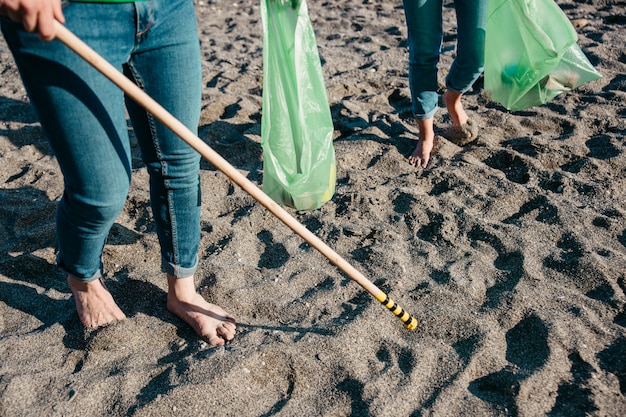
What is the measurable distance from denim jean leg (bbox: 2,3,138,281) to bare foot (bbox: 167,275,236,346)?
0.42 metres

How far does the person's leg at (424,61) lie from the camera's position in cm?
282

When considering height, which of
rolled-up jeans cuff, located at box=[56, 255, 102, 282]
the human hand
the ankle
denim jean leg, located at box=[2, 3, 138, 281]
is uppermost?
the human hand

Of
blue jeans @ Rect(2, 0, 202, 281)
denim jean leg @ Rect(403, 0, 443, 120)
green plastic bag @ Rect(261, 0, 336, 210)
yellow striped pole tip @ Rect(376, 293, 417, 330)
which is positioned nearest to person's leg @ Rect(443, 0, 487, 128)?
denim jean leg @ Rect(403, 0, 443, 120)

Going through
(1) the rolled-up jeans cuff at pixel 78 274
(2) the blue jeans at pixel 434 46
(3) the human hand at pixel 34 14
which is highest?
(3) the human hand at pixel 34 14

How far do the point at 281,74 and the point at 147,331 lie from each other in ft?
3.52

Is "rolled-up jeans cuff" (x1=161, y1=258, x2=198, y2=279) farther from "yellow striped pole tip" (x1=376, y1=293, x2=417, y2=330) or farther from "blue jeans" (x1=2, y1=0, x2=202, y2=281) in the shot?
"yellow striped pole tip" (x1=376, y1=293, x2=417, y2=330)

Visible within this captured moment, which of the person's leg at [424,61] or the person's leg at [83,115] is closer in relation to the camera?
the person's leg at [83,115]

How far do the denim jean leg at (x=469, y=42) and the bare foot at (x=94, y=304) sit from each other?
6.81 feet

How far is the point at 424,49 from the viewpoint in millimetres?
2982

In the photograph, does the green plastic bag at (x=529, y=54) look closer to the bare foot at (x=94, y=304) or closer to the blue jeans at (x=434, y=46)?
the blue jeans at (x=434, y=46)

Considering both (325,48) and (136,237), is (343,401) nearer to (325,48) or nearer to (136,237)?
(136,237)

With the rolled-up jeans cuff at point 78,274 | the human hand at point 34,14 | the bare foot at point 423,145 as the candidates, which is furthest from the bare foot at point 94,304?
the bare foot at point 423,145

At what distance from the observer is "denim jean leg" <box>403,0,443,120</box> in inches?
111

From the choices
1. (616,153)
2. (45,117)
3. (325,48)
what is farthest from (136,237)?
(325,48)
